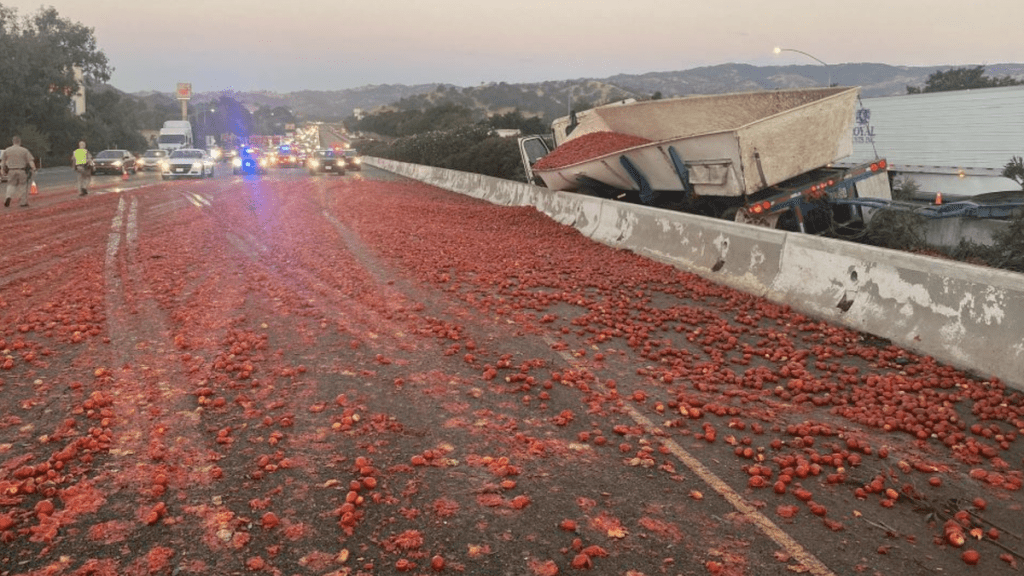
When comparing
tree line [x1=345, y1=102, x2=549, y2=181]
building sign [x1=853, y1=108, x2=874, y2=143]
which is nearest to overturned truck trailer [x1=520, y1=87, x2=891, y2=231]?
building sign [x1=853, y1=108, x2=874, y2=143]

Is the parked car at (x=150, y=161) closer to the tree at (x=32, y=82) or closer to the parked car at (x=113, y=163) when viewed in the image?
the parked car at (x=113, y=163)

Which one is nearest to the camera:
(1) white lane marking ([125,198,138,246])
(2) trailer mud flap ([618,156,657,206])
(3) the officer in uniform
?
(1) white lane marking ([125,198,138,246])

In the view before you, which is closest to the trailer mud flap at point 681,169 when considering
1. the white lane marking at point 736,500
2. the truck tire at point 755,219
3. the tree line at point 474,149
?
the truck tire at point 755,219

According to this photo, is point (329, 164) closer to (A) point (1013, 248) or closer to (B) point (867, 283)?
(A) point (1013, 248)

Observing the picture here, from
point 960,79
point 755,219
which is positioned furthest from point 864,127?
point 960,79

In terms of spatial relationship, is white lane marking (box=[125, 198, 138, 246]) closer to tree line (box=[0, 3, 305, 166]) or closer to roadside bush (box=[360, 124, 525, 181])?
roadside bush (box=[360, 124, 525, 181])

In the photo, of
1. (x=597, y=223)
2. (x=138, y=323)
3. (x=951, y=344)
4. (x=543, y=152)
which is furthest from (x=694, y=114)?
(x=138, y=323)

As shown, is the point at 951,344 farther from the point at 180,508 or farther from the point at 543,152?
the point at 543,152
